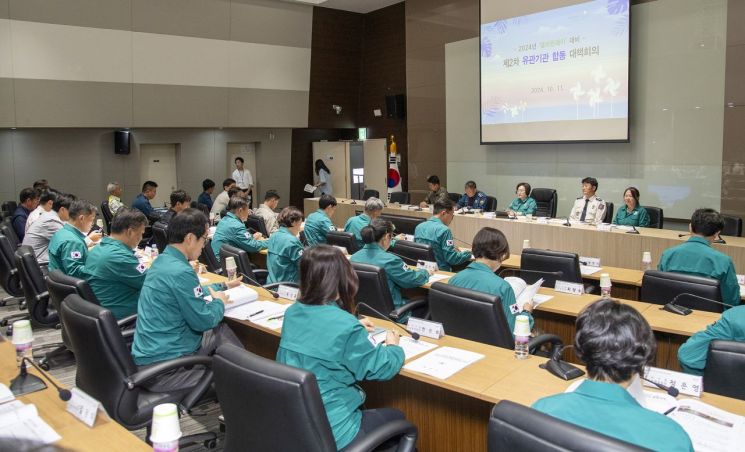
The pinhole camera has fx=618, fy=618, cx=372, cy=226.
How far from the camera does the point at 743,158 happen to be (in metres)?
7.51

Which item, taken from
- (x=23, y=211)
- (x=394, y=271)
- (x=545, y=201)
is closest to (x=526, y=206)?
(x=545, y=201)

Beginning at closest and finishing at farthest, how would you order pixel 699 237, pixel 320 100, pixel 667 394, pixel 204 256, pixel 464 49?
pixel 667 394 < pixel 699 237 < pixel 204 256 < pixel 464 49 < pixel 320 100

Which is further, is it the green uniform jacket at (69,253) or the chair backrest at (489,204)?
the chair backrest at (489,204)

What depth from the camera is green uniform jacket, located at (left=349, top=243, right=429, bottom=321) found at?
4.28 m

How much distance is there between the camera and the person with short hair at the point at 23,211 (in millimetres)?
7766

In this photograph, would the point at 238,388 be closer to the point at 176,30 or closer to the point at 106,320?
the point at 106,320

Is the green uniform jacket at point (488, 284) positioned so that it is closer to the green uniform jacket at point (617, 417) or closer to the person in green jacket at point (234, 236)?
the green uniform jacket at point (617, 417)

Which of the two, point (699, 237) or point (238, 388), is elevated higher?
point (699, 237)

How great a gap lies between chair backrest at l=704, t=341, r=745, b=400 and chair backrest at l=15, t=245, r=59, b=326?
4424mm

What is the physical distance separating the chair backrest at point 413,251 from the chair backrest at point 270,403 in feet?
10.2

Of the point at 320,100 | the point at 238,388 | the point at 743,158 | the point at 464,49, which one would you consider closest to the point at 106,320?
the point at 238,388

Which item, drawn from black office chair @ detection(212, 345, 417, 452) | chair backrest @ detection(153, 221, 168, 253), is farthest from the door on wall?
black office chair @ detection(212, 345, 417, 452)

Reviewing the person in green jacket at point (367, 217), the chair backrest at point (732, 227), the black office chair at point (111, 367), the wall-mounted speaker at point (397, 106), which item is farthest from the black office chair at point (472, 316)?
the wall-mounted speaker at point (397, 106)

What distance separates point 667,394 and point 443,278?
7.85 ft
